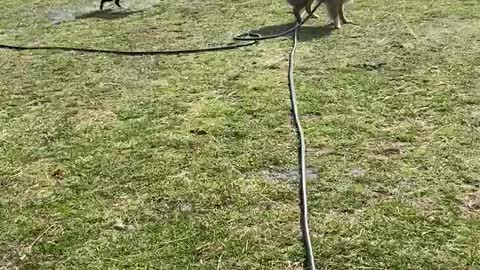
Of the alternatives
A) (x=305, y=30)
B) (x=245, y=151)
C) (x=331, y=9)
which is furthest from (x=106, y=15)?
(x=245, y=151)

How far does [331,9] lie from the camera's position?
615 centimetres

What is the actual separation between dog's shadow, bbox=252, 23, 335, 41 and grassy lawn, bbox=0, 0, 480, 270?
4 cm

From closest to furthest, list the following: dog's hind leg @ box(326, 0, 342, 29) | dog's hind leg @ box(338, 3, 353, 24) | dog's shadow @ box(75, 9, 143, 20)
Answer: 1. dog's hind leg @ box(326, 0, 342, 29)
2. dog's hind leg @ box(338, 3, 353, 24)
3. dog's shadow @ box(75, 9, 143, 20)

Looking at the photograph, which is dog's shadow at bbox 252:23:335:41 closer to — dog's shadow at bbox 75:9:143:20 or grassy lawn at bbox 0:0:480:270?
grassy lawn at bbox 0:0:480:270

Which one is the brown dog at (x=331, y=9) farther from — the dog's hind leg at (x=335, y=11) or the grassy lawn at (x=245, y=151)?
the grassy lawn at (x=245, y=151)

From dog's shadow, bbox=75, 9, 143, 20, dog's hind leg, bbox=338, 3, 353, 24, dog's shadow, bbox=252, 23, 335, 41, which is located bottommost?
dog's shadow, bbox=75, 9, 143, 20

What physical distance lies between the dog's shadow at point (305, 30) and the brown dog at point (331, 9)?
98 mm

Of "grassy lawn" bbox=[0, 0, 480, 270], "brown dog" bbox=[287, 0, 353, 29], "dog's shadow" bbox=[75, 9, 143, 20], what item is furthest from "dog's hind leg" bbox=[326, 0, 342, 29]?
"dog's shadow" bbox=[75, 9, 143, 20]

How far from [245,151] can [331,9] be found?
3018mm

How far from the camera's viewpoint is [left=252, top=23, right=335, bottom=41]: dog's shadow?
594 centimetres

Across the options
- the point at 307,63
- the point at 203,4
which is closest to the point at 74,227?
the point at 307,63

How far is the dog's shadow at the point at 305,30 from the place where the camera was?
5.94 meters

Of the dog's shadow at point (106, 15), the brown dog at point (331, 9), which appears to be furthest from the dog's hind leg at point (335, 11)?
the dog's shadow at point (106, 15)

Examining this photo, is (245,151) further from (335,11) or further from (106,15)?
(106,15)
